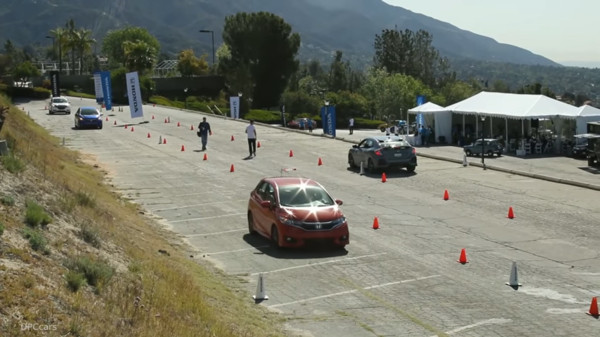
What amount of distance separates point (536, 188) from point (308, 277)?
49.2 ft

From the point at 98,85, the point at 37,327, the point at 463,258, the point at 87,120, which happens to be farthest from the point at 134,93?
the point at 37,327

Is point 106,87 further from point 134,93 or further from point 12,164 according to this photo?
point 12,164

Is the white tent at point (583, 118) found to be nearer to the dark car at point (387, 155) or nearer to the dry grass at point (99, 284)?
the dark car at point (387, 155)

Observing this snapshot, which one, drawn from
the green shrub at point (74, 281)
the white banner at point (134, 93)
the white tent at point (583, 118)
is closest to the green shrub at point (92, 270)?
the green shrub at point (74, 281)

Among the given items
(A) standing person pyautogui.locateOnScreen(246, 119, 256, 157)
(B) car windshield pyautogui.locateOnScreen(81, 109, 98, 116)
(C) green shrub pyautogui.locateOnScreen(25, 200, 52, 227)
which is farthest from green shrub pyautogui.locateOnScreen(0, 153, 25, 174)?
(B) car windshield pyautogui.locateOnScreen(81, 109, 98, 116)

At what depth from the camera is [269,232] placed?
18.0m

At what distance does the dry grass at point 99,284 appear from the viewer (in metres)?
9.05

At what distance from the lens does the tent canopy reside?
42.3 meters

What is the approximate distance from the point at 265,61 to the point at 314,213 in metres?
91.0

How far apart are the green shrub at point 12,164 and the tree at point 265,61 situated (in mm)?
89181

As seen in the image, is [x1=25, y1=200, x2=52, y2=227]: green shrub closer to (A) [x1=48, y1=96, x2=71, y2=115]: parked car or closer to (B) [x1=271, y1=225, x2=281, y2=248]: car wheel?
(B) [x1=271, y1=225, x2=281, y2=248]: car wheel

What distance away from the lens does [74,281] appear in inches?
398

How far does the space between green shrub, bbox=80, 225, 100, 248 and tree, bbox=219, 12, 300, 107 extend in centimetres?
9197

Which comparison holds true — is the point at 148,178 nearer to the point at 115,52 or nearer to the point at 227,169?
the point at 227,169
